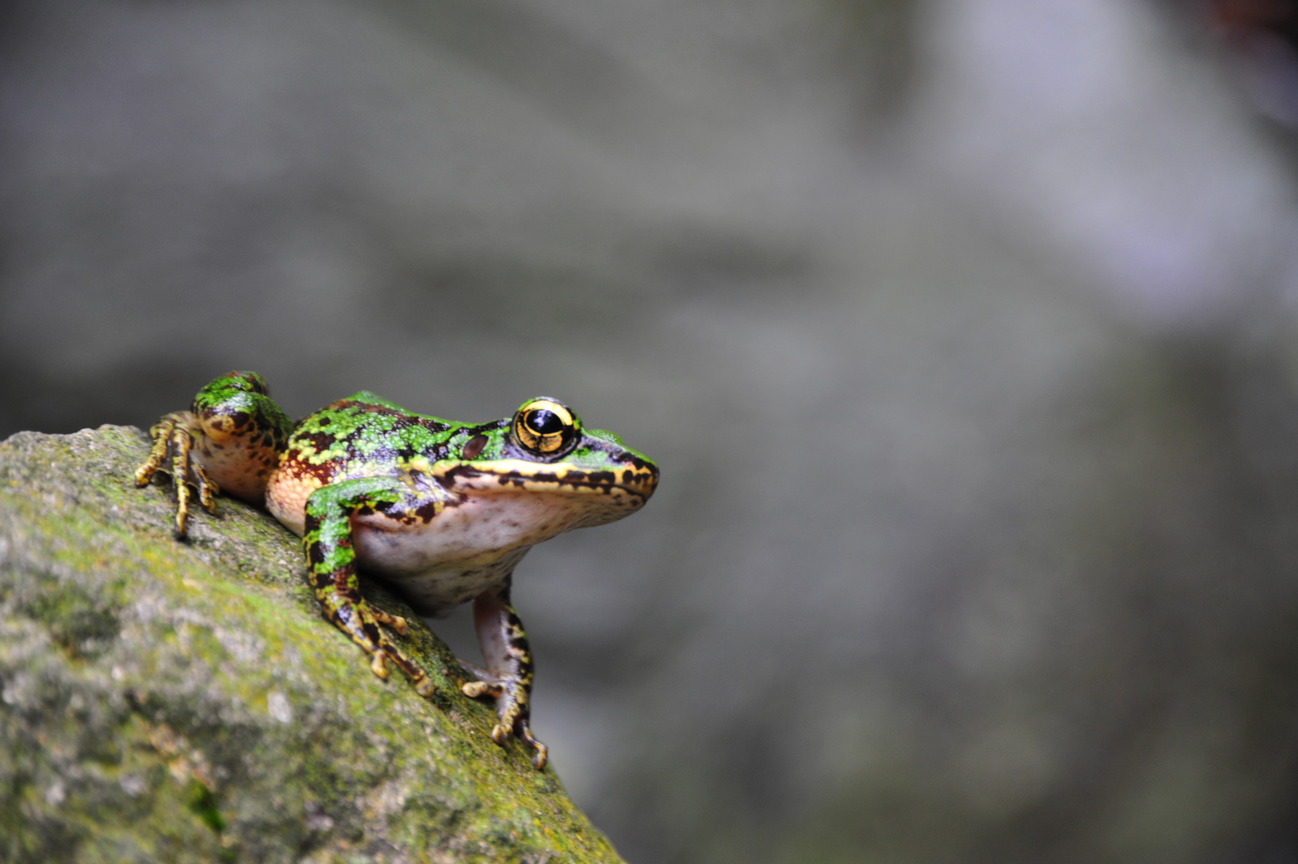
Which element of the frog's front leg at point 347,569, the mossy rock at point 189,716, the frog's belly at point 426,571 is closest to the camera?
the mossy rock at point 189,716

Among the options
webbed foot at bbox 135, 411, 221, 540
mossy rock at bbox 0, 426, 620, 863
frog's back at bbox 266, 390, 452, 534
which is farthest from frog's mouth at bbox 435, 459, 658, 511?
webbed foot at bbox 135, 411, 221, 540

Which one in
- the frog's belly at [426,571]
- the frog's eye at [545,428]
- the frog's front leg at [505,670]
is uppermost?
the frog's eye at [545,428]

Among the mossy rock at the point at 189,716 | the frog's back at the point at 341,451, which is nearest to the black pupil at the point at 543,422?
the frog's back at the point at 341,451

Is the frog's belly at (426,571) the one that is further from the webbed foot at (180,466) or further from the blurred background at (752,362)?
the blurred background at (752,362)

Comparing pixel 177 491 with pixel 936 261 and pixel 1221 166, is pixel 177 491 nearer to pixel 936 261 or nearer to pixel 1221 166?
pixel 936 261

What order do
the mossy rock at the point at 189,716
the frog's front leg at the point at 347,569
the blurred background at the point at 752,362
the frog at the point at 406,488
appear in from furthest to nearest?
the blurred background at the point at 752,362
the frog at the point at 406,488
the frog's front leg at the point at 347,569
the mossy rock at the point at 189,716

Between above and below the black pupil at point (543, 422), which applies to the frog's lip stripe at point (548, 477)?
below

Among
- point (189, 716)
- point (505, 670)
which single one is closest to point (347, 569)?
point (189, 716)
